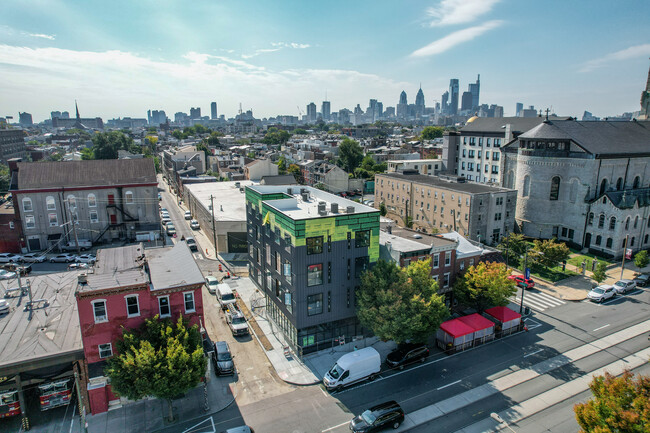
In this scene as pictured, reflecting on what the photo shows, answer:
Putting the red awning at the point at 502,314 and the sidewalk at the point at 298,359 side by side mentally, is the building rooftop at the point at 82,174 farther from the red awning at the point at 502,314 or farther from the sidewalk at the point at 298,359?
the red awning at the point at 502,314

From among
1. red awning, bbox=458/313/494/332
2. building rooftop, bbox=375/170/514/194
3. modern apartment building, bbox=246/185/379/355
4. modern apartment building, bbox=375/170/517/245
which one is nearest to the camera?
modern apartment building, bbox=246/185/379/355

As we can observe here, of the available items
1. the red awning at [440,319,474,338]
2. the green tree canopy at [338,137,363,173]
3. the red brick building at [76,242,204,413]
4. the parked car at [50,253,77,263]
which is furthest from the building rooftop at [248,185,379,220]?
the green tree canopy at [338,137,363,173]

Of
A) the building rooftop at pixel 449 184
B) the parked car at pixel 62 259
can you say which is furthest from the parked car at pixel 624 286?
the parked car at pixel 62 259

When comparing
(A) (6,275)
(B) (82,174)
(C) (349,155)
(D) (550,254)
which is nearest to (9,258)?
(A) (6,275)

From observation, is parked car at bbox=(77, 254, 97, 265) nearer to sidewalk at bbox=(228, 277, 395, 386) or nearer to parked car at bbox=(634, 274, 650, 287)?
sidewalk at bbox=(228, 277, 395, 386)

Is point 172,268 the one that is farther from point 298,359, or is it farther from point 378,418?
point 378,418
